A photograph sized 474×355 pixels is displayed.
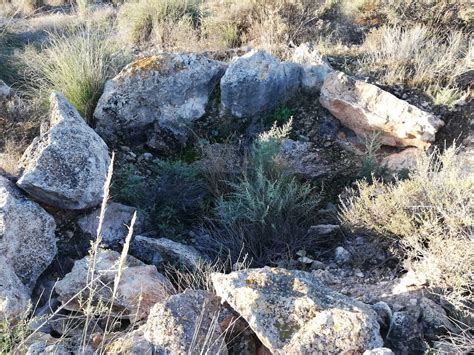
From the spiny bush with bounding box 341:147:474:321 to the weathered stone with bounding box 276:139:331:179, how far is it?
30.4 inches

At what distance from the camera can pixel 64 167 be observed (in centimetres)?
345

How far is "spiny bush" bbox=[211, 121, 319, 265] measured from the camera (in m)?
3.54

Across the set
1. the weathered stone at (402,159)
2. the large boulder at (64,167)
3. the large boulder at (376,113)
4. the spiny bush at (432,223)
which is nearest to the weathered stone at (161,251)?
the large boulder at (64,167)

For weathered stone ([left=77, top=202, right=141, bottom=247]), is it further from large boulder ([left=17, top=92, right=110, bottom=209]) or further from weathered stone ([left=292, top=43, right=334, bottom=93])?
weathered stone ([left=292, top=43, right=334, bottom=93])

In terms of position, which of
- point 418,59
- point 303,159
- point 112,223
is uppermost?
point 418,59

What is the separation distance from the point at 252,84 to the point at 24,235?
2649 millimetres

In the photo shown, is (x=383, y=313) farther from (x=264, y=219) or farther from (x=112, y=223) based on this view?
(x=112, y=223)

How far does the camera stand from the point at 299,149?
15.1 feet

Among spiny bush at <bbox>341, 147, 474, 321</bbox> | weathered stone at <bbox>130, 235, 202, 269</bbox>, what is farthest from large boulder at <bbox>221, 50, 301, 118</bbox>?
weathered stone at <bbox>130, 235, 202, 269</bbox>

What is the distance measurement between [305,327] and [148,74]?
10.8ft

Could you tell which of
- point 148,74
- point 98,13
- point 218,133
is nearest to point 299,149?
point 218,133

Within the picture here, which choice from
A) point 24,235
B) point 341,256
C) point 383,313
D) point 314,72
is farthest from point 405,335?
point 314,72

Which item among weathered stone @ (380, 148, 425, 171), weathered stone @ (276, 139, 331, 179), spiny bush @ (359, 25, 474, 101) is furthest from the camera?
spiny bush @ (359, 25, 474, 101)

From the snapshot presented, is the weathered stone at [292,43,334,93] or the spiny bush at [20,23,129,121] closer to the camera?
the spiny bush at [20,23,129,121]
